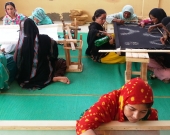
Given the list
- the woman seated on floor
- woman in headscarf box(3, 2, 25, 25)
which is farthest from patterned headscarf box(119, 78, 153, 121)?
woman in headscarf box(3, 2, 25, 25)

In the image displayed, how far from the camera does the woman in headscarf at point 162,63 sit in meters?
2.76

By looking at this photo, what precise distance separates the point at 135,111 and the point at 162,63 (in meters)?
2.06

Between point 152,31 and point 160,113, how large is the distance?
1.46 metres

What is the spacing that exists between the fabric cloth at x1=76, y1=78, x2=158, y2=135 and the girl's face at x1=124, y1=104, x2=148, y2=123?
0.07 feet

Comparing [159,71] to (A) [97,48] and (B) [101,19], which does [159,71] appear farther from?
(B) [101,19]

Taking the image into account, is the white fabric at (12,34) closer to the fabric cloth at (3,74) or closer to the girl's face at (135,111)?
the fabric cloth at (3,74)

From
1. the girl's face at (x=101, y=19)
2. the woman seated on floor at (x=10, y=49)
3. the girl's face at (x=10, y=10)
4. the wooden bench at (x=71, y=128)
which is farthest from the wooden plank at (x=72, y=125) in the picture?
the girl's face at (x=10, y=10)

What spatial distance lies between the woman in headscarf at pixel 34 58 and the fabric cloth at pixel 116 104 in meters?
1.63

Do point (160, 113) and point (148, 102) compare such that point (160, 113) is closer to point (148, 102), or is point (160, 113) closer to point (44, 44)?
point (148, 102)

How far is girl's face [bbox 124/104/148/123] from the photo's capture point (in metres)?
1.04

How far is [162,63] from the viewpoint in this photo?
296 cm

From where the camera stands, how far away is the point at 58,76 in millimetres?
2871

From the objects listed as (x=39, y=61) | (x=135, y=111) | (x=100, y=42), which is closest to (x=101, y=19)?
(x=100, y=42)

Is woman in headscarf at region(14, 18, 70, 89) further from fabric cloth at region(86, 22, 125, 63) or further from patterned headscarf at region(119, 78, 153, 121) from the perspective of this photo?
patterned headscarf at region(119, 78, 153, 121)
